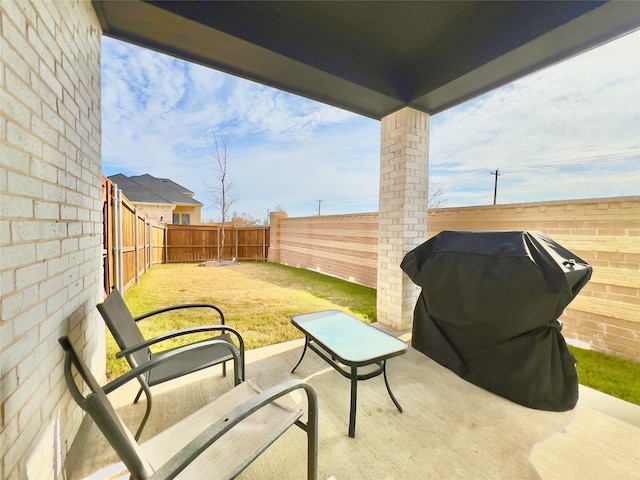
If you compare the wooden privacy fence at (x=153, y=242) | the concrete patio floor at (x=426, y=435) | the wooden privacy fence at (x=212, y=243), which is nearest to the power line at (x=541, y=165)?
the concrete patio floor at (x=426, y=435)

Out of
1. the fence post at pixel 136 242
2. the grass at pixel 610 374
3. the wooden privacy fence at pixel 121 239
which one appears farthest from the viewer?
the fence post at pixel 136 242

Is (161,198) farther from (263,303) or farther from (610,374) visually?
(610,374)

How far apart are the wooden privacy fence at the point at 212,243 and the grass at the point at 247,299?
2.65 metres

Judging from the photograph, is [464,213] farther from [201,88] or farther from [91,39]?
[201,88]

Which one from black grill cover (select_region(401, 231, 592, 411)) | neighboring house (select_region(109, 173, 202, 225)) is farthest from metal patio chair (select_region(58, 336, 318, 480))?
neighboring house (select_region(109, 173, 202, 225))

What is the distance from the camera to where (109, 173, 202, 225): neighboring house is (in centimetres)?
1413

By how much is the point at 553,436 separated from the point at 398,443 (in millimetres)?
1084

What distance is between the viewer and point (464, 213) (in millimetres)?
4051

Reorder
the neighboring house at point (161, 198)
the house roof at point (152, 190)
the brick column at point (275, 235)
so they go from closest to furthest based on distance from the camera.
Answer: the brick column at point (275, 235) < the neighboring house at point (161, 198) < the house roof at point (152, 190)

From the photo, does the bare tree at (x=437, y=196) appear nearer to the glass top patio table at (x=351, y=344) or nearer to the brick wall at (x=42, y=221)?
the glass top patio table at (x=351, y=344)

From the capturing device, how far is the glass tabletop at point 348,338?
1.87 meters

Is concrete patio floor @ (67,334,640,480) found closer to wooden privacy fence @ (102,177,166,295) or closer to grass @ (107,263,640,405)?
grass @ (107,263,640,405)

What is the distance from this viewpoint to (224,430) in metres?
0.90

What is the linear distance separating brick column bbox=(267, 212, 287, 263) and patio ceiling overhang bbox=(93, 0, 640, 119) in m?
7.76
